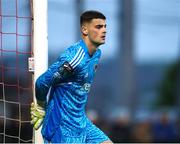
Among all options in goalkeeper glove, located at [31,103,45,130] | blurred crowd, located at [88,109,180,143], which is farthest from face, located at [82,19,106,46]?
blurred crowd, located at [88,109,180,143]

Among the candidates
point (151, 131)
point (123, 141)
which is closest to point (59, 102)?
point (123, 141)

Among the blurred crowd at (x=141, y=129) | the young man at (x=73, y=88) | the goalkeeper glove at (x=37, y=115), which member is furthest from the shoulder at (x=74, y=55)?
the blurred crowd at (x=141, y=129)

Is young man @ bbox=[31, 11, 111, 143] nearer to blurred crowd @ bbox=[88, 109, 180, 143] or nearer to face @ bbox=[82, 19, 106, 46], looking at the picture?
face @ bbox=[82, 19, 106, 46]

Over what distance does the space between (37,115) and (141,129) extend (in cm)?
663

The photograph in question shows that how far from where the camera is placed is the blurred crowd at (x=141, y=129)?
12.7 m

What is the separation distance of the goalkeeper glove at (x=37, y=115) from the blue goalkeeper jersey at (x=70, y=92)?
169 millimetres

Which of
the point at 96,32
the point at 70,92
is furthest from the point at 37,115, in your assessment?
the point at 96,32

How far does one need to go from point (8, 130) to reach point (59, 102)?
119 inches

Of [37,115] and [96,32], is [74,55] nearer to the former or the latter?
[96,32]

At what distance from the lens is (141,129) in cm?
1361

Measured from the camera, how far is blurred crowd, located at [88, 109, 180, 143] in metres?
12.7

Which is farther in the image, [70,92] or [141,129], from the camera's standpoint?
[141,129]

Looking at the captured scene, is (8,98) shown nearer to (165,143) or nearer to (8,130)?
(8,130)

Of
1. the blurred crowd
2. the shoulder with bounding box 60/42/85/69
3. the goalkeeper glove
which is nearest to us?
the shoulder with bounding box 60/42/85/69
